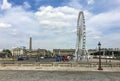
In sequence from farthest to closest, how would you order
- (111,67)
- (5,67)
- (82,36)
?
(82,36)
(5,67)
(111,67)

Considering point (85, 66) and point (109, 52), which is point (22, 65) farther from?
point (109, 52)

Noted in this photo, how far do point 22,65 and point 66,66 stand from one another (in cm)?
945

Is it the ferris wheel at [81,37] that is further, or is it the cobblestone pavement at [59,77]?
the ferris wheel at [81,37]

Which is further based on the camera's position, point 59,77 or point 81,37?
point 81,37

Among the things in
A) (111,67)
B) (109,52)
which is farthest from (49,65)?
(109,52)

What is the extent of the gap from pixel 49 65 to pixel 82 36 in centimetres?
4365

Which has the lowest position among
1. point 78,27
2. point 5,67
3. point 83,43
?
point 5,67

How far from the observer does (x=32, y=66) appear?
5072 centimetres

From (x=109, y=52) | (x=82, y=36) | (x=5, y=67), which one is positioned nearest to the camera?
(x=5, y=67)

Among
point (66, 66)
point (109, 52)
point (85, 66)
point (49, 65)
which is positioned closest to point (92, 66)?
point (85, 66)

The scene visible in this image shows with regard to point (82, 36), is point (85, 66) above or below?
below

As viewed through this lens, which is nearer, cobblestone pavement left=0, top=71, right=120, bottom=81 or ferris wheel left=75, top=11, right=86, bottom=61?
cobblestone pavement left=0, top=71, right=120, bottom=81

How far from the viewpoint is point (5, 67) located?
167 feet

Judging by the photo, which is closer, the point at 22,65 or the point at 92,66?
the point at 92,66
